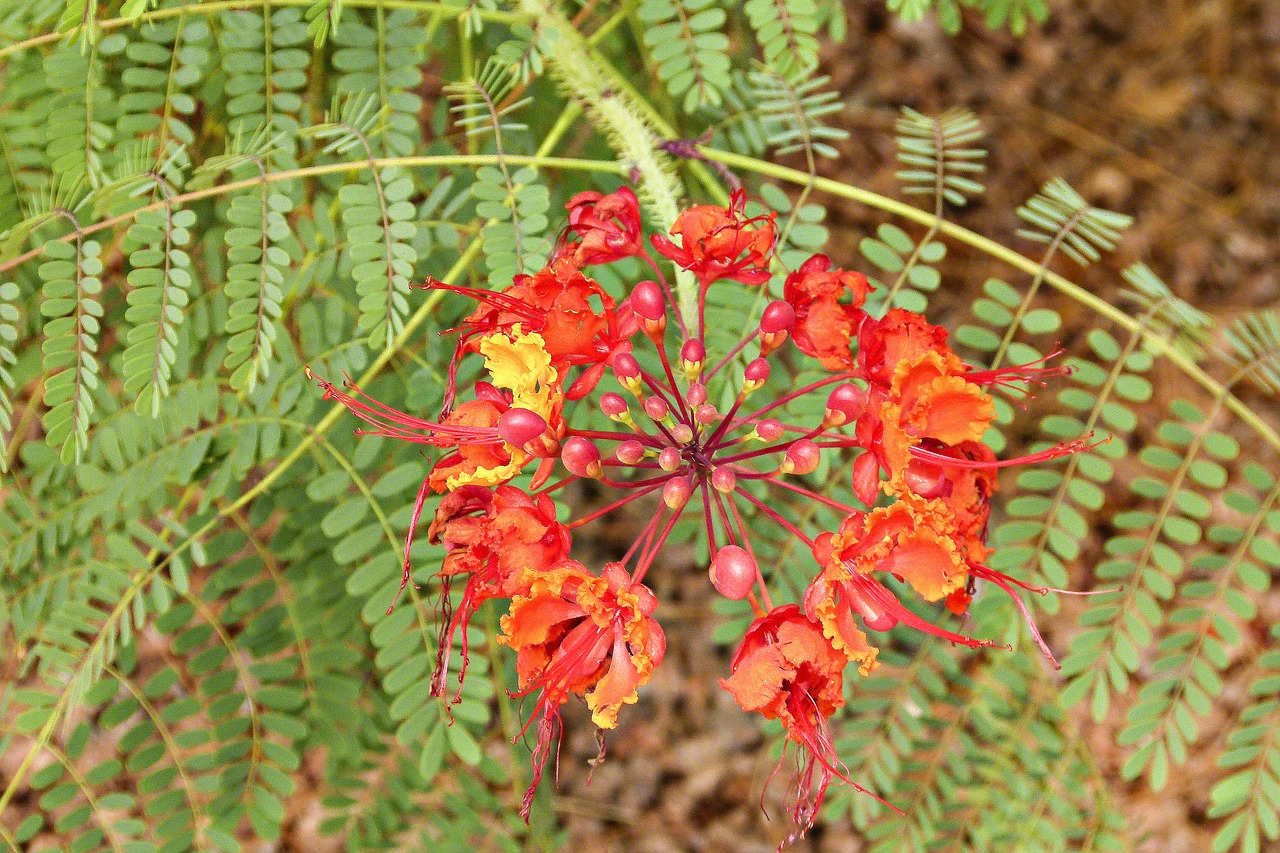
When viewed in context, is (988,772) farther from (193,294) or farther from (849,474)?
(193,294)

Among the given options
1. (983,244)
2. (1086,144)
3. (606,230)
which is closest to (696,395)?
(606,230)

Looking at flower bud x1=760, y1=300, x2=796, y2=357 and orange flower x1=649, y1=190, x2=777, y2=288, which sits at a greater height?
orange flower x1=649, y1=190, x2=777, y2=288

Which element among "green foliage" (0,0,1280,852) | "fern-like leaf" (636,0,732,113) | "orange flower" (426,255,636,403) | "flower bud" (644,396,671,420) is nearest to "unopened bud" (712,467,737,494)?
"flower bud" (644,396,671,420)

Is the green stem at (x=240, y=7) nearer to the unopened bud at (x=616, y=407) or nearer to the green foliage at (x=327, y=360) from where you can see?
the green foliage at (x=327, y=360)

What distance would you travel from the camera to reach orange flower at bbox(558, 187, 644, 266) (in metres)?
1.27

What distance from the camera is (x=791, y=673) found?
3.51 ft

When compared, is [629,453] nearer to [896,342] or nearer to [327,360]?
[896,342]

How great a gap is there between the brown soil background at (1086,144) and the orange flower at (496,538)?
6.55 feet

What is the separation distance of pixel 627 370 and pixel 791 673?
1.32 ft

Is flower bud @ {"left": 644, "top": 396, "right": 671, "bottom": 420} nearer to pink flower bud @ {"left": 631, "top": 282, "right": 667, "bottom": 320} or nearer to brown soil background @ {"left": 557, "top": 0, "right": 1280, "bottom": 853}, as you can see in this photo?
pink flower bud @ {"left": 631, "top": 282, "right": 667, "bottom": 320}

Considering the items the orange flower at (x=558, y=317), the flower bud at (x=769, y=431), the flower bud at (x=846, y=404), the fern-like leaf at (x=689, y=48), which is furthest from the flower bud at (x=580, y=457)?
the fern-like leaf at (x=689, y=48)

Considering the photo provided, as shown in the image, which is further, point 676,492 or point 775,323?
point 775,323

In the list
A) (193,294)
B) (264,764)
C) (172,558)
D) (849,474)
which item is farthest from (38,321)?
(849,474)

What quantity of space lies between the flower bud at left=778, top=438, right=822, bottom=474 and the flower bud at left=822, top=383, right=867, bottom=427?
7cm
